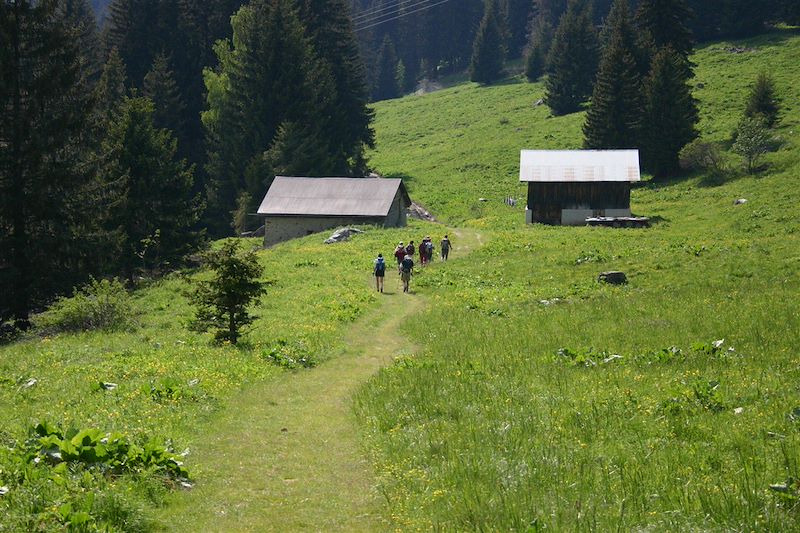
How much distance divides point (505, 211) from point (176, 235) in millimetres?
30822

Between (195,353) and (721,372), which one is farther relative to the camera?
(195,353)

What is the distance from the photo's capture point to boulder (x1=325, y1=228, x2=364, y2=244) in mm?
48906

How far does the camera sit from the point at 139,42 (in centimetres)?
8525

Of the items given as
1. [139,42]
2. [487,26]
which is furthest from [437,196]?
[487,26]

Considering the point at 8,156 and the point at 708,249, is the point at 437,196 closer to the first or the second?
the point at 708,249

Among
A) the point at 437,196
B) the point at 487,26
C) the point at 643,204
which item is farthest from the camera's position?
the point at 487,26

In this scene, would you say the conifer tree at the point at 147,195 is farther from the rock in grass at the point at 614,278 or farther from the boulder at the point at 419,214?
the rock in grass at the point at 614,278

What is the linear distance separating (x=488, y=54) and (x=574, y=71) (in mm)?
47011

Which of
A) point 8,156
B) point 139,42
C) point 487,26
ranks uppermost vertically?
point 487,26

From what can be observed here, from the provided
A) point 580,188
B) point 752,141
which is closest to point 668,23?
point 752,141

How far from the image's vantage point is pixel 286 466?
37.1 ft

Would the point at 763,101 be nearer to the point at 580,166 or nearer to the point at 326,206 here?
the point at 580,166

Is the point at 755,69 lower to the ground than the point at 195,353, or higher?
higher

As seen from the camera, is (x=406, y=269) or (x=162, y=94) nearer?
(x=406, y=269)
